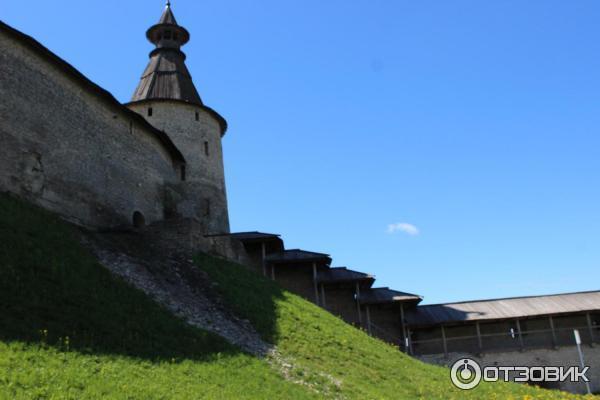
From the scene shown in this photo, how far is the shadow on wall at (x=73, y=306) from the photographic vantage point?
1009 cm

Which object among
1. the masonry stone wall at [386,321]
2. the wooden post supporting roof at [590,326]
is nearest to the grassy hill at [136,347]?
the masonry stone wall at [386,321]

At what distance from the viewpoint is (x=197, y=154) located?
90.6 feet

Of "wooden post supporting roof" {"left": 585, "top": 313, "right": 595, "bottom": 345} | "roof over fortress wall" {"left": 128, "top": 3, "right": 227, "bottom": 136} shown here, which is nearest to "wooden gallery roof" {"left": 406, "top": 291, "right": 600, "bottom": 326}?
"wooden post supporting roof" {"left": 585, "top": 313, "right": 595, "bottom": 345}

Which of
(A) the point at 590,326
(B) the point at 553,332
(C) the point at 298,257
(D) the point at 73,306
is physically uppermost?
(C) the point at 298,257

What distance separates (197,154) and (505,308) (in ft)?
49.4

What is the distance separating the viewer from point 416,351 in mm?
26578

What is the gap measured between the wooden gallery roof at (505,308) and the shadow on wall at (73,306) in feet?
51.2

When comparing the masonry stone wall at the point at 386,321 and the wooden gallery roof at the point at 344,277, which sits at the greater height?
the wooden gallery roof at the point at 344,277

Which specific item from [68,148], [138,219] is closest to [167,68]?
[138,219]

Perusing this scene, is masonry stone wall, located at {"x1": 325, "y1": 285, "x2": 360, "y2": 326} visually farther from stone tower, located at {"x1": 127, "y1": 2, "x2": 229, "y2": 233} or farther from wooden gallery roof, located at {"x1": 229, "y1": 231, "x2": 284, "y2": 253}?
stone tower, located at {"x1": 127, "y1": 2, "x2": 229, "y2": 233}

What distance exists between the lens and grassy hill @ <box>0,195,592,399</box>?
895cm

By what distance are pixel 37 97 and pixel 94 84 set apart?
2875 mm

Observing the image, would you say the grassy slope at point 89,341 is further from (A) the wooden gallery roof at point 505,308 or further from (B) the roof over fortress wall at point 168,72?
(A) the wooden gallery roof at point 505,308

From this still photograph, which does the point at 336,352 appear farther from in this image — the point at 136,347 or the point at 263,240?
the point at 263,240
